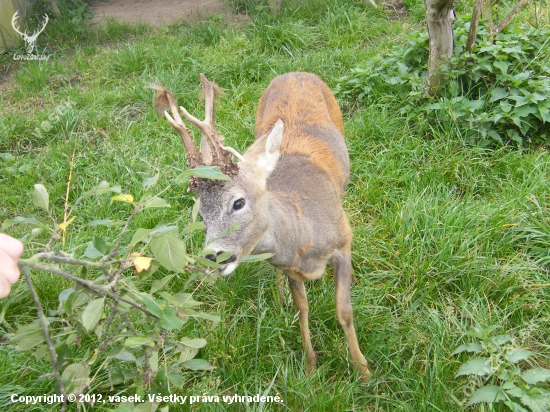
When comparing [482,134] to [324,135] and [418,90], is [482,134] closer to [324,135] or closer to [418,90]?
[418,90]

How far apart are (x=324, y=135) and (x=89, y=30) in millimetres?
4216

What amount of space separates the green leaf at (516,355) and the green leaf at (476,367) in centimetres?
9

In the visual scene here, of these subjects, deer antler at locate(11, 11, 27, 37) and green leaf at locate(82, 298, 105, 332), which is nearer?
green leaf at locate(82, 298, 105, 332)

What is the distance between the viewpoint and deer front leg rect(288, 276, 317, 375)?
3.16 metres

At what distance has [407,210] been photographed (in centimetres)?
379

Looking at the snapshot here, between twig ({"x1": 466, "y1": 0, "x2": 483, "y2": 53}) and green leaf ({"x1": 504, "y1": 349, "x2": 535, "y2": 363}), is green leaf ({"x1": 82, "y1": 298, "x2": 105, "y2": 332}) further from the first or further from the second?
twig ({"x1": 466, "y1": 0, "x2": 483, "y2": 53})

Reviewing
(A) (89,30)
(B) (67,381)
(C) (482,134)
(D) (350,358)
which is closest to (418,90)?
(C) (482,134)

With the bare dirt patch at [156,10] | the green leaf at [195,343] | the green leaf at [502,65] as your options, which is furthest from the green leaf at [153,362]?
the bare dirt patch at [156,10]

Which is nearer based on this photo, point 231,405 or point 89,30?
point 231,405

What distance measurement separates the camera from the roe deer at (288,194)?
2.69m

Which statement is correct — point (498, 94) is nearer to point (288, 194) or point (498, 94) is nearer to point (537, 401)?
point (288, 194)

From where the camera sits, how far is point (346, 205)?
4125mm

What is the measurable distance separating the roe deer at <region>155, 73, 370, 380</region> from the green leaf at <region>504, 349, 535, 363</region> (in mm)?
709

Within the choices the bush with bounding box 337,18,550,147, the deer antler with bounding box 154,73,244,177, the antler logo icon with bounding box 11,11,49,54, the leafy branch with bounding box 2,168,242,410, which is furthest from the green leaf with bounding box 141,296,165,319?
the antler logo icon with bounding box 11,11,49,54
